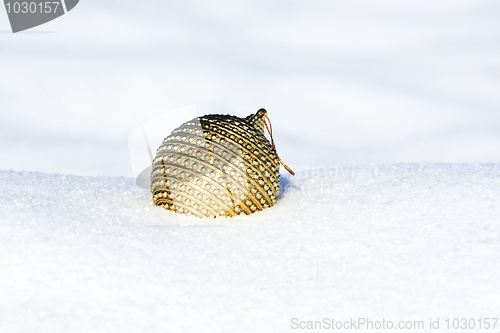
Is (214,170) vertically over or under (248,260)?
over

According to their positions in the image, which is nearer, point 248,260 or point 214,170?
point 248,260

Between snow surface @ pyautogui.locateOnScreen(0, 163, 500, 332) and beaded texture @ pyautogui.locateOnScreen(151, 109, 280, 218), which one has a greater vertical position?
beaded texture @ pyautogui.locateOnScreen(151, 109, 280, 218)

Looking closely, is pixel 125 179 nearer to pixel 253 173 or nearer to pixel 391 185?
pixel 253 173

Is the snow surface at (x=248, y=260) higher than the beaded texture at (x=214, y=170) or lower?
lower

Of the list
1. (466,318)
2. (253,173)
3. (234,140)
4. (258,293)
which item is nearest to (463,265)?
(466,318)
